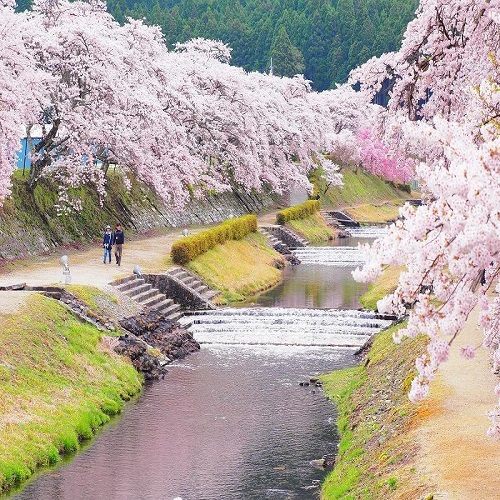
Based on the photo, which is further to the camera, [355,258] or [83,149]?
[355,258]

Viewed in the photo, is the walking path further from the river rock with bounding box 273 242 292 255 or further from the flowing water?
the river rock with bounding box 273 242 292 255

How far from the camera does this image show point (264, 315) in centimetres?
3712

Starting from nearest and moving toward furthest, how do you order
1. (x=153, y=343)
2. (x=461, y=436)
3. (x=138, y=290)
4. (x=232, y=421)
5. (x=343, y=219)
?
1. (x=461, y=436)
2. (x=232, y=421)
3. (x=153, y=343)
4. (x=138, y=290)
5. (x=343, y=219)

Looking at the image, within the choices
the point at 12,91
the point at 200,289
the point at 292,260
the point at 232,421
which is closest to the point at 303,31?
Result: the point at 292,260

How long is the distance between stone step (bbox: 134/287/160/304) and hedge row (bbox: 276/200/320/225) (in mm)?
28847

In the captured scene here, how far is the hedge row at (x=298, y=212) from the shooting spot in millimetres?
66312

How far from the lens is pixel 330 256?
59219mm

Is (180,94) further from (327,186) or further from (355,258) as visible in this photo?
(327,186)

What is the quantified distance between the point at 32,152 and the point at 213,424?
2228 cm

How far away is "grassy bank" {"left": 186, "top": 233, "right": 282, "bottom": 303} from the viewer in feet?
143

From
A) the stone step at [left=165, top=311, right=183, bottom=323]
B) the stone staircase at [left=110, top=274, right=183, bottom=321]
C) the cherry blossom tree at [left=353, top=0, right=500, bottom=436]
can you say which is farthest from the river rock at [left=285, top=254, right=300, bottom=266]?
the cherry blossom tree at [left=353, top=0, right=500, bottom=436]

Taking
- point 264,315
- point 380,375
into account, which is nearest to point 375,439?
point 380,375

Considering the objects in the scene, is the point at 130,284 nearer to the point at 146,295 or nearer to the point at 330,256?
the point at 146,295

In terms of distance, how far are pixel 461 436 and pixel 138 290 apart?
20896 mm
